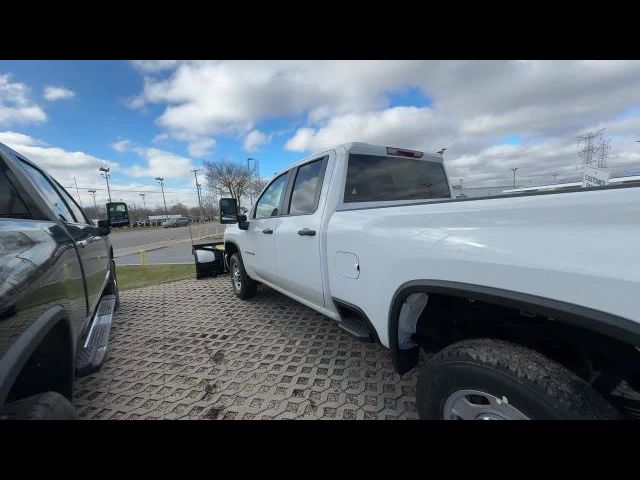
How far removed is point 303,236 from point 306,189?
60 centimetres

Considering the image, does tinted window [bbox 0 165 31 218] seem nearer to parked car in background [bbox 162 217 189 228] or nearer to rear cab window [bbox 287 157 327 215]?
rear cab window [bbox 287 157 327 215]

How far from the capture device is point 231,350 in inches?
129

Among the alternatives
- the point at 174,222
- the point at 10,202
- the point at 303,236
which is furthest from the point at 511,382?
the point at 174,222

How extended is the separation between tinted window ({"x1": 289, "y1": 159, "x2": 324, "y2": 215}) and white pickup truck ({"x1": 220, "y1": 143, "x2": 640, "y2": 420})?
252 millimetres

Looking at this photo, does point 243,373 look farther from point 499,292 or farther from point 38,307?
point 499,292

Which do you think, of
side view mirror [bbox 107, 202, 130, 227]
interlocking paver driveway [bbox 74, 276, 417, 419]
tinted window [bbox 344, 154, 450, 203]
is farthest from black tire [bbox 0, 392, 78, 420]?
side view mirror [bbox 107, 202, 130, 227]

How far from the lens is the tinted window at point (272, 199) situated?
3662 millimetres

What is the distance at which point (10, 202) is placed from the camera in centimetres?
203

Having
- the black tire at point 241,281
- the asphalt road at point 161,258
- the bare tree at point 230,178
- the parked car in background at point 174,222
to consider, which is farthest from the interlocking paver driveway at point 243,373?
the parked car in background at point 174,222

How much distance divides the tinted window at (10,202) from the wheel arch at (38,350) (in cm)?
97

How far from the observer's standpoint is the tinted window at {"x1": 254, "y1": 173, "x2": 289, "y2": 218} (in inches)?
144

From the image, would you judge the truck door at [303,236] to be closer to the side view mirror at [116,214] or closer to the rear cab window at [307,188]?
the rear cab window at [307,188]
